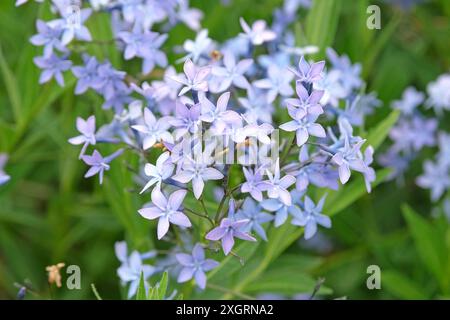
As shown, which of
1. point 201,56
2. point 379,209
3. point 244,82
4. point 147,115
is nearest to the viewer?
point 147,115

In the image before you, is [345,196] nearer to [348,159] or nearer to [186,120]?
[348,159]

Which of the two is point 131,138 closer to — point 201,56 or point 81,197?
point 201,56

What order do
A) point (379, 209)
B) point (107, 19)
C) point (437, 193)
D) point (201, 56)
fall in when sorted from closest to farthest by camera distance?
point (201, 56), point (107, 19), point (437, 193), point (379, 209)

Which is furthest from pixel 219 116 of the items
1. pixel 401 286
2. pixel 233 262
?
pixel 401 286
